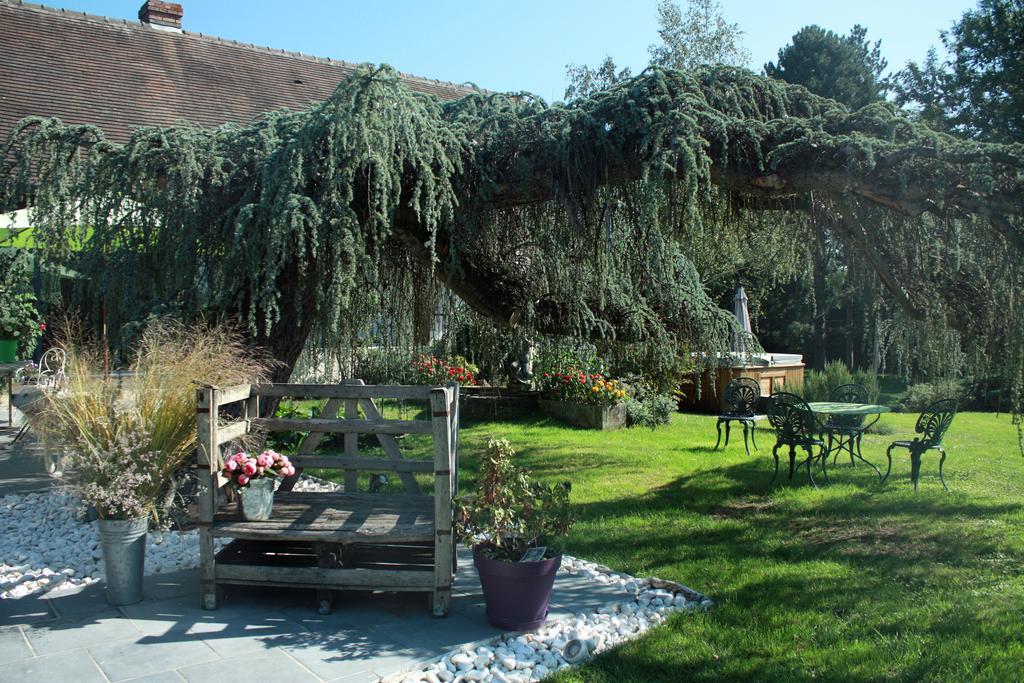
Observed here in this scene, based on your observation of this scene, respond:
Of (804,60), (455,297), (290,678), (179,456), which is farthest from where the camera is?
(804,60)

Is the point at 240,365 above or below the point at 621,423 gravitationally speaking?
above

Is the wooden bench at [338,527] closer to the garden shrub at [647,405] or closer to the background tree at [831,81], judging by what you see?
the garden shrub at [647,405]

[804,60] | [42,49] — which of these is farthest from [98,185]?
[804,60]

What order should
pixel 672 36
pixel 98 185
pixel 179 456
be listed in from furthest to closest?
1. pixel 672 36
2. pixel 98 185
3. pixel 179 456

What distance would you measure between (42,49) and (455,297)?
1064 cm

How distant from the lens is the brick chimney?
16.3m

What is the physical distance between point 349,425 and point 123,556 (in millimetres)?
1375

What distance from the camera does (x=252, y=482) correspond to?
435cm

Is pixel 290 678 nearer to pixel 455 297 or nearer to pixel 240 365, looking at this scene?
pixel 240 365

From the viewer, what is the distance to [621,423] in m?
11.9

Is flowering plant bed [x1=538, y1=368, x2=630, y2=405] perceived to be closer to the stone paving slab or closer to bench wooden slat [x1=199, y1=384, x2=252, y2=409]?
bench wooden slat [x1=199, y1=384, x2=252, y2=409]

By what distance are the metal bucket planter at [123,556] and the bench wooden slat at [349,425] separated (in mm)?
929

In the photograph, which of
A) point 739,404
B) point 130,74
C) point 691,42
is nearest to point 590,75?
point 691,42

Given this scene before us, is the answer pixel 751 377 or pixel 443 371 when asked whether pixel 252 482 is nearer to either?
pixel 443 371
